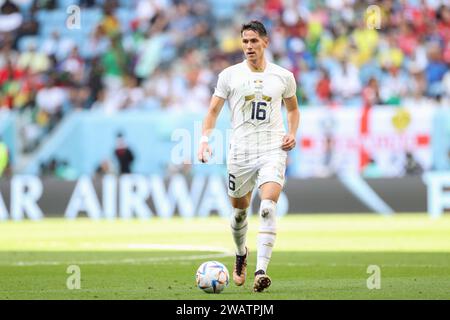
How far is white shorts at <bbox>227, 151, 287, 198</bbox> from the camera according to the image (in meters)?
11.8

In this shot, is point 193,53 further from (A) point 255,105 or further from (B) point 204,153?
(B) point 204,153

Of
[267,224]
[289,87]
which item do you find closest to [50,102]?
[289,87]

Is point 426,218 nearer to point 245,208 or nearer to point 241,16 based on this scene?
point 241,16

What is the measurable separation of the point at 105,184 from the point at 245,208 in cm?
1369

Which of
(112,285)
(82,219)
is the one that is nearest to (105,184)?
(82,219)

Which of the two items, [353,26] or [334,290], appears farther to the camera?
[353,26]

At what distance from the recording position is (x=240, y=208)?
1227cm

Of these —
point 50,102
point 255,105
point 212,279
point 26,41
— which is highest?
point 26,41

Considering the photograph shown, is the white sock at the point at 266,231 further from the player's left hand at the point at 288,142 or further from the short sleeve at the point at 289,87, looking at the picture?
the short sleeve at the point at 289,87

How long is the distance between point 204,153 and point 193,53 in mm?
17824

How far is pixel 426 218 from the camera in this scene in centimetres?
2516

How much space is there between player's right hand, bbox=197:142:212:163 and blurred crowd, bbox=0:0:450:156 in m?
15.7

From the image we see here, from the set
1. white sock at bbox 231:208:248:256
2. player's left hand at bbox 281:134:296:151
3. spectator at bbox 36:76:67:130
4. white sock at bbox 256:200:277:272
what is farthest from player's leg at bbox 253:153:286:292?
spectator at bbox 36:76:67:130

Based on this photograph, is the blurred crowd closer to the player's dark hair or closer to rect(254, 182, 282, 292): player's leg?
the player's dark hair
